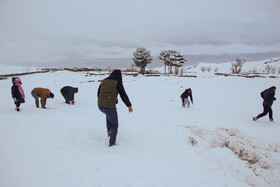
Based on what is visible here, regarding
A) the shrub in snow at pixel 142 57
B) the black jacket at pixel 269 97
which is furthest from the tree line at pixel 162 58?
the black jacket at pixel 269 97

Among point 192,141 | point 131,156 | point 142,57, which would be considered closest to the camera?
point 131,156

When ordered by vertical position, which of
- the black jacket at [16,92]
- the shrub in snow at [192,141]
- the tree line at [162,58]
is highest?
the tree line at [162,58]

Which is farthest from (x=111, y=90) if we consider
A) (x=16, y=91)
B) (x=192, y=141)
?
(x=16, y=91)

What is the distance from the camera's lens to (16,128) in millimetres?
5668

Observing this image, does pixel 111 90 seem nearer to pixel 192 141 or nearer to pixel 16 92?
pixel 192 141

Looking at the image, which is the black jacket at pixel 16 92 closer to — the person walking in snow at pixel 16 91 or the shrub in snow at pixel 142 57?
the person walking in snow at pixel 16 91

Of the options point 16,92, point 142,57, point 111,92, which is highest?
point 142,57

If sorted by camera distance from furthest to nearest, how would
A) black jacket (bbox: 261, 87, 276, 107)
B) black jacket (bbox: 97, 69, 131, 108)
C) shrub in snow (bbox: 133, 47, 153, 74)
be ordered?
shrub in snow (bbox: 133, 47, 153, 74) → black jacket (bbox: 261, 87, 276, 107) → black jacket (bbox: 97, 69, 131, 108)

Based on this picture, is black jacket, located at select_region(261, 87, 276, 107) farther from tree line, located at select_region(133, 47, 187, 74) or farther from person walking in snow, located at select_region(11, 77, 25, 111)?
tree line, located at select_region(133, 47, 187, 74)

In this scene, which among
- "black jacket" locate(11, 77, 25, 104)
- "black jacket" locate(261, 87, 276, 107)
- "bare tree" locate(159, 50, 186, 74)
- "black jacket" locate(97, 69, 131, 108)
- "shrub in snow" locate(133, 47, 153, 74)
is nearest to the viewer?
"black jacket" locate(97, 69, 131, 108)

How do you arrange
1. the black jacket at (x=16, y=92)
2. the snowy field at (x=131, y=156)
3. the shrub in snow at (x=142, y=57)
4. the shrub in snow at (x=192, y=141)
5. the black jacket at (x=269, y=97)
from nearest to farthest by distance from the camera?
the snowy field at (x=131, y=156) → the shrub in snow at (x=192, y=141) → the black jacket at (x=16, y=92) → the black jacket at (x=269, y=97) → the shrub in snow at (x=142, y=57)

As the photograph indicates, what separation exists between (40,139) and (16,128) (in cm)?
149

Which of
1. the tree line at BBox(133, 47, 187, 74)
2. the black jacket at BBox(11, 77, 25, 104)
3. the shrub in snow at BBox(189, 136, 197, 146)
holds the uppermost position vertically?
the tree line at BBox(133, 47, 187, 74)

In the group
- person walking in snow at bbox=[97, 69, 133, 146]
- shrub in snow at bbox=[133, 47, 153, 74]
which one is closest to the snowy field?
person walking in snow at bbox=[97, 69, 133, 146]
